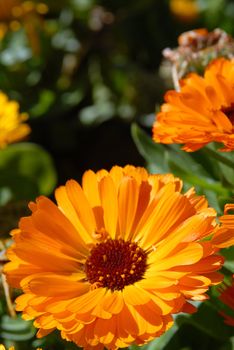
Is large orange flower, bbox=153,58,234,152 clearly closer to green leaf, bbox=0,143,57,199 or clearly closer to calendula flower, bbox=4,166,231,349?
calendula flower, bbox=4,166,231,349

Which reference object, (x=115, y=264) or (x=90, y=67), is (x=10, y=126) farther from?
(x=115, y=264)

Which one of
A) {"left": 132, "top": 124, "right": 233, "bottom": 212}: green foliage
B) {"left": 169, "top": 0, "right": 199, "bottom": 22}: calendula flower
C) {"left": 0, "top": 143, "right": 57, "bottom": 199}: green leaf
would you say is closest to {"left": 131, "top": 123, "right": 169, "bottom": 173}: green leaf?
{"left": 132, "top": 124, "right": 233, "bottom": 212}: green foliage

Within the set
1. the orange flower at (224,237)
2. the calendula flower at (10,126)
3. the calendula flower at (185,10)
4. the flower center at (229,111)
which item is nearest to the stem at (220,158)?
the flower center at (229,111)

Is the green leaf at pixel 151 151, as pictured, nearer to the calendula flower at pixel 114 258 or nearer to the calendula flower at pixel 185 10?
the calendula flower at pixel 114 258

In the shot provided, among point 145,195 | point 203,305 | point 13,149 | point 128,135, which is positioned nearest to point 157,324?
point 145,195

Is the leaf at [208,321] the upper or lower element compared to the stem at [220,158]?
lower

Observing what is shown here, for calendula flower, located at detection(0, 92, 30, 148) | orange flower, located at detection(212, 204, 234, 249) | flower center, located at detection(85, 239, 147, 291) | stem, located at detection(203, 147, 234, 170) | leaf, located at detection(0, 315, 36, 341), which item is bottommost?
leaf, located at detection(0, 315, 36, 341)

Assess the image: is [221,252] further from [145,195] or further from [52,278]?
[52,278]
